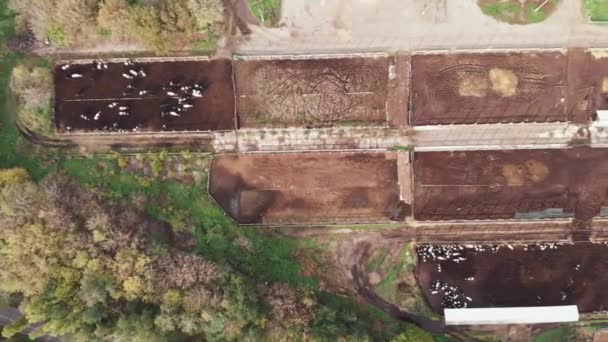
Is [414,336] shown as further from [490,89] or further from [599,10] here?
[599,10]

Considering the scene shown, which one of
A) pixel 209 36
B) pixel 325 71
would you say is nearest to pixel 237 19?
pixel 209 36

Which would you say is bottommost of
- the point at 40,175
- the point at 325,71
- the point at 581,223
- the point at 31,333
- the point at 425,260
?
the point at 31,333

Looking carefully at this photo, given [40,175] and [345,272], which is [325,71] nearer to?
[345,272]

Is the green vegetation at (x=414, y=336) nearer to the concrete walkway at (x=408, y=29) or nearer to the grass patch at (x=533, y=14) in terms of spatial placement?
the concrete walkway at (x=408, y=29)

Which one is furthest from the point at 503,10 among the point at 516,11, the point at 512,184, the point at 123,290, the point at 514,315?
the point at 123,290

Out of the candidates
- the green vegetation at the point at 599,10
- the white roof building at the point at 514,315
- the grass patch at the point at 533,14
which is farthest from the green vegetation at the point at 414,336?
the green vegetation at the point at 599,10

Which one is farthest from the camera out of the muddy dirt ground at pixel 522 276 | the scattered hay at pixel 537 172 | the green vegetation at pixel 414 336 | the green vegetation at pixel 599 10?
the green vegetation at pixel 599 10
